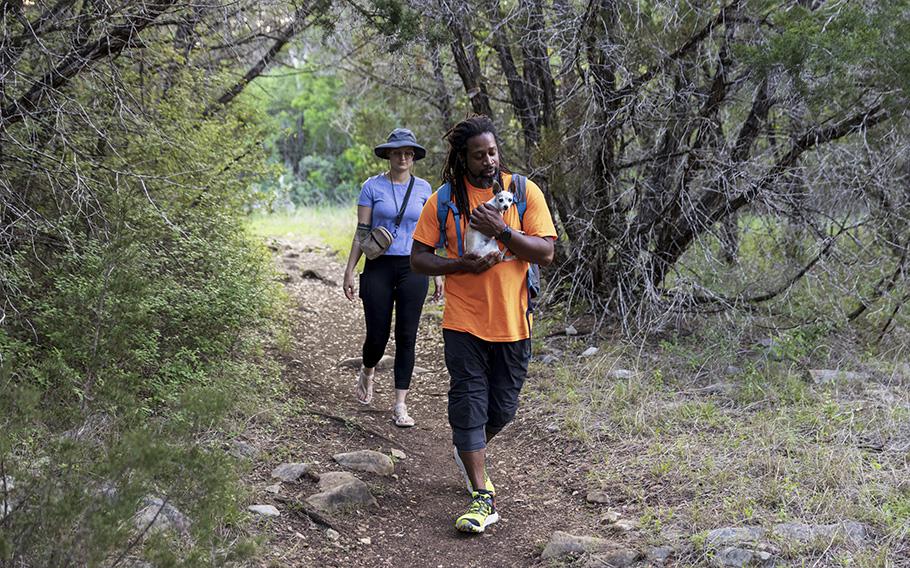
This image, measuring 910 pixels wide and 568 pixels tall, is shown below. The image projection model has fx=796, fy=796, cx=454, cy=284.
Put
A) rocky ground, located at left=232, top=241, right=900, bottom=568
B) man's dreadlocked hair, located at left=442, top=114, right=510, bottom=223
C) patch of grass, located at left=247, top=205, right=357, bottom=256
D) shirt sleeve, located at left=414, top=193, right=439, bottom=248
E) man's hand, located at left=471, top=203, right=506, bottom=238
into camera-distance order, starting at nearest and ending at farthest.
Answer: rocky ground, located at left=232, top=241, right=900, bottom=568 → man's hand, located at left=471, top=203, right=506, bottom=238 → man's dreadlocked hair, located at left=442, top=114, right=510, bottom=223 → shirt sleeve, located at left=414, top=193, right=439, bottom=248 → patch of grass, located at left=247, top=205, right=357, bottom=256

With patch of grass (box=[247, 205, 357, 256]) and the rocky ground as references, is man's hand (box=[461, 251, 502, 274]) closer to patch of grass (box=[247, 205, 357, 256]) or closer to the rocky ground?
the rocky ground

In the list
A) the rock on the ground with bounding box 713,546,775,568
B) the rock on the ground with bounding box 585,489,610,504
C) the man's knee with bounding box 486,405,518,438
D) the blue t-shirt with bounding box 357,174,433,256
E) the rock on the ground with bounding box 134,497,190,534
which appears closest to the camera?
the rock on the ground with bounding box 134,497,190,534

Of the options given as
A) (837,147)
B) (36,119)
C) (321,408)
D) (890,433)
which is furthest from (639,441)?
(36,119)

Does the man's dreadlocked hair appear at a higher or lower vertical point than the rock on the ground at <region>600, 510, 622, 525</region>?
higher

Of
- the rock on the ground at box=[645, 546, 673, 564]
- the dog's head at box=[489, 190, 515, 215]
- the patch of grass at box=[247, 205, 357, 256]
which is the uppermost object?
the dog's head at box=[489, 190, 515, 215]

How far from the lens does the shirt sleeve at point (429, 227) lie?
164 inches

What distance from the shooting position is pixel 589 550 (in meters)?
A: 3.84

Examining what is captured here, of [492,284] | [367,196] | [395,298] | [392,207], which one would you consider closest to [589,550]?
[492,284]

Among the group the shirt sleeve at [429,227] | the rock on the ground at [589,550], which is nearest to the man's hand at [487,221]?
the shirt sleeve at [429,227]

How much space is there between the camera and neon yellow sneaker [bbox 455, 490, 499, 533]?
4.19m

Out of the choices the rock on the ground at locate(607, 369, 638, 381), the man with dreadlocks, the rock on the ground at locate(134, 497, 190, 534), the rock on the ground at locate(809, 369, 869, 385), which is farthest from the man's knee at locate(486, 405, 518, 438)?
the rock on the ground at locate(809, 369, 869, 385)

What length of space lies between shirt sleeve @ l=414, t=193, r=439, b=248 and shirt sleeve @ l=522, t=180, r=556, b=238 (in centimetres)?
46

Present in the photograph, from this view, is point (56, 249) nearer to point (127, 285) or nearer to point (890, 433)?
point (127, 285)

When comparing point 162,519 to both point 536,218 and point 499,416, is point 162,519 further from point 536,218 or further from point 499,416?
point 536,218
